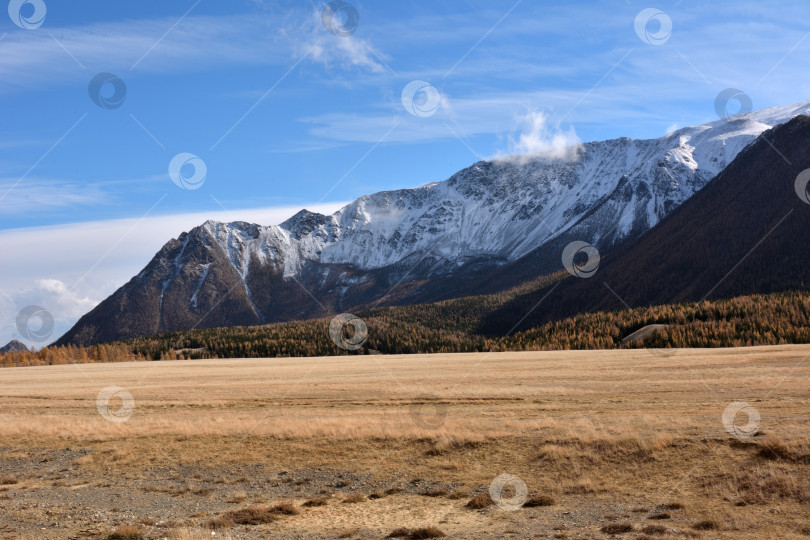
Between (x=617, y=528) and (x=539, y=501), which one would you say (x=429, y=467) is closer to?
(x=539, y=501)

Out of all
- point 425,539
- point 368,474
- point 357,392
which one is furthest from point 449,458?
point 357,392

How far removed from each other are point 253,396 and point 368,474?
94.2 ft

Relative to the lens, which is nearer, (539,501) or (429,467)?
(539,501)

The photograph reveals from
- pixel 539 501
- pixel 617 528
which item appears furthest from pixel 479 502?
pixel 617 528

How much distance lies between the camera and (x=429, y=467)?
94.9 feet

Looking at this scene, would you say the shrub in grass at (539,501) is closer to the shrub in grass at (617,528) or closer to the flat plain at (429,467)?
the flat plain at (429,467)

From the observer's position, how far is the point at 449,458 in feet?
96.9

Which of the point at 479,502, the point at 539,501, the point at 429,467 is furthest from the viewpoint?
the point at 429,467

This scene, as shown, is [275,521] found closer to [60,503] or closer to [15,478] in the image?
[60,503]

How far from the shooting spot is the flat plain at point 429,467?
21.7 meters

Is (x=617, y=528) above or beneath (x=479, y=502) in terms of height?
beneath

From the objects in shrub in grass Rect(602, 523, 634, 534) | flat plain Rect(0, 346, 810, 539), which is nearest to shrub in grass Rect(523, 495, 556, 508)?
flat plain Rect(0, 346, 810, 539)

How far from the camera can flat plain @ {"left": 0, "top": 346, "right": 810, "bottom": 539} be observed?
2169 cm

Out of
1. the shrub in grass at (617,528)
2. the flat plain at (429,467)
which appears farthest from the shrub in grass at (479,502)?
the shrub in grass at (617,528)
